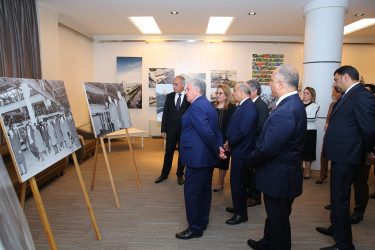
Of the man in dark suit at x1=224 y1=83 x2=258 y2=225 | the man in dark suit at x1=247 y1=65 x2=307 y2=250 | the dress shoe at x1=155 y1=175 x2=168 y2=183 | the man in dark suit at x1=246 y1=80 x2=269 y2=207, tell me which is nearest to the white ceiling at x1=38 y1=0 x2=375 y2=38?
the man in dark suit at x1=246 y1=80 x2=269 y2=207

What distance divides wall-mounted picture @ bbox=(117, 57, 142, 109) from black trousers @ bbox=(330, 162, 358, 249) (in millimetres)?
7107

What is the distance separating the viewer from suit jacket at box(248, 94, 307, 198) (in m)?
1.88

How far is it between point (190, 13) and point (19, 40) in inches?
137

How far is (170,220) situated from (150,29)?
257 inches

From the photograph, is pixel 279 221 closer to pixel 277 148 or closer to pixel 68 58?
pixel 277 148

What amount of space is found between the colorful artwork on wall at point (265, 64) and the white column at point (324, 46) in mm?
3234

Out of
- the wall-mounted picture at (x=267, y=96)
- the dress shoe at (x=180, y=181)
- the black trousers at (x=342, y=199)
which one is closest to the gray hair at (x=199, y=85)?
the black trousers at (x=342, y=199)

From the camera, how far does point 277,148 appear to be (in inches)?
74.7

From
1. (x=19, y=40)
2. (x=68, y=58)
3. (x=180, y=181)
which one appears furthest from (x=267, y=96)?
(x=68, y=58)

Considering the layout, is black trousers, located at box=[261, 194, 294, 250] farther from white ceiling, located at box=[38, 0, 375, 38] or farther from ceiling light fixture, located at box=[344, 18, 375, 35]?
ceiling light fixture, located at box=[344, 18, 375, 35]

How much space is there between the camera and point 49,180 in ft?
14.9

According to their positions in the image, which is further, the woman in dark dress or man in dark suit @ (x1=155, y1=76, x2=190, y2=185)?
man in dark suit @ (x1=155, y1=76, x2=190, y2=185)

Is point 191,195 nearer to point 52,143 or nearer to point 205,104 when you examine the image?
point 205,104

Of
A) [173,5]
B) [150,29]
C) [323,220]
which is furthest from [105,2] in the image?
[323,220]
